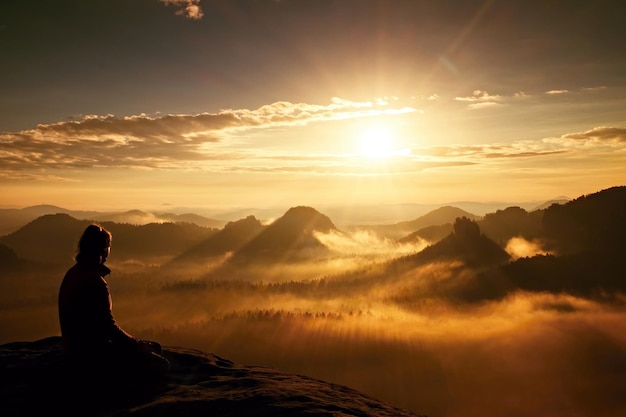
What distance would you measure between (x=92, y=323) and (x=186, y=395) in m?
3.25

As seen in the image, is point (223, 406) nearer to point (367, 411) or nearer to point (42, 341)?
point (367, 411)

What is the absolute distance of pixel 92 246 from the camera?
1160cm

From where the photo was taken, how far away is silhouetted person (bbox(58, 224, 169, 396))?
1145 centimetres

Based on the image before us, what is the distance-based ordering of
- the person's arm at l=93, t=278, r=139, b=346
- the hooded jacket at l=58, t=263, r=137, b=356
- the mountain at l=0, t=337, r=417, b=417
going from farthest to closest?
the person's arm at l=93, t=278, r=139, b=346 → the hooded jacket at l=58, t=263, r=137, b=356 → the mountain at l=0, t=337, r=417, b=417

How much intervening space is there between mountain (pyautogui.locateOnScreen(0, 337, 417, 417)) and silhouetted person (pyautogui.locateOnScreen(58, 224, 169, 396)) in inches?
13.3

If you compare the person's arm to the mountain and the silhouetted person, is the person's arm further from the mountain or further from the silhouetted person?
the mountain

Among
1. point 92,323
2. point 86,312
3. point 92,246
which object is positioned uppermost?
point 92,246

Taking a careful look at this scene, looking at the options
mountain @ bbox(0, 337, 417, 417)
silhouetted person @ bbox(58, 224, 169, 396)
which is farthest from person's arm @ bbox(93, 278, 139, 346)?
mountain @ bbox(0, 337, 417, 417)

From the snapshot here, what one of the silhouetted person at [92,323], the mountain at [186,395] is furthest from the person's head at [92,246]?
the mountain at [186,395]

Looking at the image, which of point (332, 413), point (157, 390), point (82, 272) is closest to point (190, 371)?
point (157, 390)

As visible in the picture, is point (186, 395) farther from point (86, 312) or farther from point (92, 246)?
point (92, 246)

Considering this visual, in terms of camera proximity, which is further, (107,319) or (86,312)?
(107,319)

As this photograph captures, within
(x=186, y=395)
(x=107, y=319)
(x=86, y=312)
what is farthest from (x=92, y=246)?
(x=186, y=395)

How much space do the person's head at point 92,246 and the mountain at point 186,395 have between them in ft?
10.9
